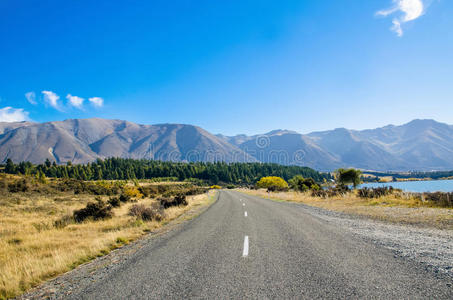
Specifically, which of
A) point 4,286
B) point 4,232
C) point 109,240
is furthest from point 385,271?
point 4,232

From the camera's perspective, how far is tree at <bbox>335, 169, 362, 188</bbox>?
109 feet

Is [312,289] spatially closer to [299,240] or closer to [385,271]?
[385,271]

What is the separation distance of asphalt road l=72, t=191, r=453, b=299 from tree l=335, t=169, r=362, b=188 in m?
→ 29.4

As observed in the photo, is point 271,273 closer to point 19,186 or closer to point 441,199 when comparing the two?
point 441,199

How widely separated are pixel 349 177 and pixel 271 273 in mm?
33812

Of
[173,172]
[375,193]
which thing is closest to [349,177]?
[375,193]

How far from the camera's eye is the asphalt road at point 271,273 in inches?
155

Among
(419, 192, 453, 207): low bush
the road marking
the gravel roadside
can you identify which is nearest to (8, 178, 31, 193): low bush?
the road marking

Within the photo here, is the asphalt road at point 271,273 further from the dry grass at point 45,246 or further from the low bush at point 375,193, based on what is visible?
the low bush at point 375,193

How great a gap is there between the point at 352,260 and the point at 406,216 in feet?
30.5

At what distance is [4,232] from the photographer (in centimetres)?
1132

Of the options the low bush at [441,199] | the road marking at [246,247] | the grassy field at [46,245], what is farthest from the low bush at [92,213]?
the low bush at [441,199]

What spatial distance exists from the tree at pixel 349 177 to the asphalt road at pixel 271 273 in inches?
1158

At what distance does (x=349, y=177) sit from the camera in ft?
111
